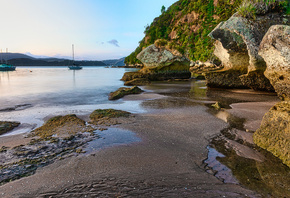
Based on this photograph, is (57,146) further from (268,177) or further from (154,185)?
(268,177)

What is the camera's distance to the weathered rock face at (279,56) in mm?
5855

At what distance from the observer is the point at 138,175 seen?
353 centimetres

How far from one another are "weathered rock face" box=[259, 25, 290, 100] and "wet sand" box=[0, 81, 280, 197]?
325 cm

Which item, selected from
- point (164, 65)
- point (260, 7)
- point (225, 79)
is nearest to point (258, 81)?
point (225, 79)

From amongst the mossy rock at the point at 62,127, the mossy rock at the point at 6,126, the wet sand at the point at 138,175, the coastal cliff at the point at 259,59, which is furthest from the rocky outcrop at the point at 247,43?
the mossy rock at the point at 6,126

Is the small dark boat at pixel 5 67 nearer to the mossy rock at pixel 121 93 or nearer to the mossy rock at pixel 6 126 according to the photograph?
the mossy rock at pixel 121 93

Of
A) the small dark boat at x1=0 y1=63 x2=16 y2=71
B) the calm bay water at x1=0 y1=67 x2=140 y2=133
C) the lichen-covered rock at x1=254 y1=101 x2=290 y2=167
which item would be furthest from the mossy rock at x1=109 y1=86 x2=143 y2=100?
the small dark boat at x1=0 y1=63 x2=16 y2=71

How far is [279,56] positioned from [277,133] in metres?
3.27

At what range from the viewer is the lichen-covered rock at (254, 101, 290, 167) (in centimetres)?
400

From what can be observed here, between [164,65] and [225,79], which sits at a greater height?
[164,65]

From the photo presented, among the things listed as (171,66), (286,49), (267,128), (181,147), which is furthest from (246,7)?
(171,66)

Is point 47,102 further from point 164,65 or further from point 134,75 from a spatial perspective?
point 164,65

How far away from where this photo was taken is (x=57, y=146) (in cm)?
482

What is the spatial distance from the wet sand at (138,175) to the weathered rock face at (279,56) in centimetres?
325
